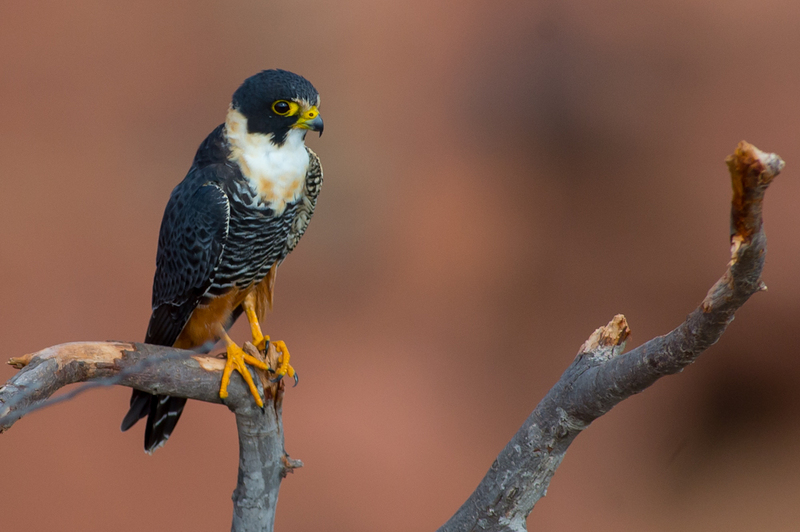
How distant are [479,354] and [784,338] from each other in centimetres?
243

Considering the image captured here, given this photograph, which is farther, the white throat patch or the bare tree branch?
the white throat patch

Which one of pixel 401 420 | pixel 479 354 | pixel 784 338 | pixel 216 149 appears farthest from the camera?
pixel 479 354

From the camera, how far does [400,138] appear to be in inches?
245

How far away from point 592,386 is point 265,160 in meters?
1.37

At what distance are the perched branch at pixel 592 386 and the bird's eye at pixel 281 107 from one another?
1278 mm

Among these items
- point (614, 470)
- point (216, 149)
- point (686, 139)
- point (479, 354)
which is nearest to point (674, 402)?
point (614, 470)

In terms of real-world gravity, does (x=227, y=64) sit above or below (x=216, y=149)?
above

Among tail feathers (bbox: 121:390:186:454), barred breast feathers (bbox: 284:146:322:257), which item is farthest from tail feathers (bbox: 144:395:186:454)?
barred breast feathers (bbox: 284:146:322:257)

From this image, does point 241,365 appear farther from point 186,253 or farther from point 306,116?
point 306,116

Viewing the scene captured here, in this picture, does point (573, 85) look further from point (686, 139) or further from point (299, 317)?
point (299, 317)

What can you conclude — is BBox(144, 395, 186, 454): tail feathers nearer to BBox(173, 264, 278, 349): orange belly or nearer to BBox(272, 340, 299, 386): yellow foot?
BBox(173, 264, 278, 349): orange belly

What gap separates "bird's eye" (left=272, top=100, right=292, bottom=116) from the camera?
2354 millimetres

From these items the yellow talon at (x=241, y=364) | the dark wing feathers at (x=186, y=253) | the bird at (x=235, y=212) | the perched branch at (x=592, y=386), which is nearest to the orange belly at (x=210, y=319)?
the bird at (x=235, y=212)

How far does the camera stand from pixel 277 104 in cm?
236
